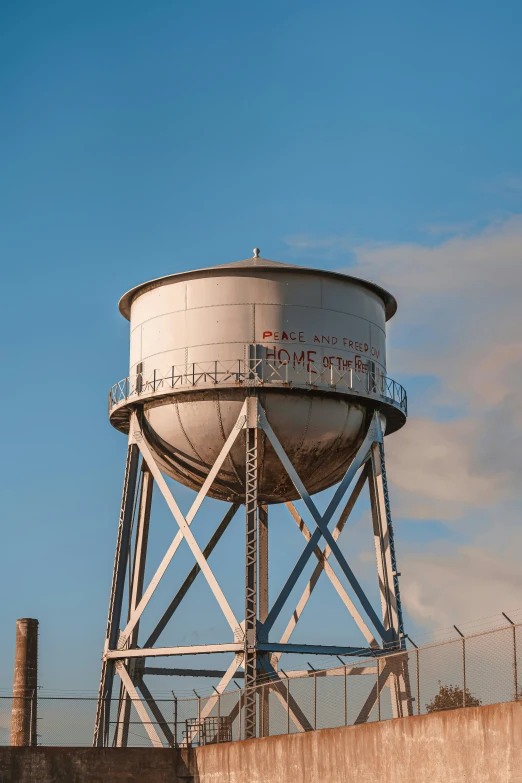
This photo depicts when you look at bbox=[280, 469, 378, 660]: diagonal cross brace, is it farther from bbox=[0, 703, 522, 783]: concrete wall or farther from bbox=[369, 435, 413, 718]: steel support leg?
bbox=[0, 703, 522, 783]: concrete wall

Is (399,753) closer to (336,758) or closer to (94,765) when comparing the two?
(336,758)

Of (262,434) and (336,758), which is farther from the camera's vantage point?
(262,434)

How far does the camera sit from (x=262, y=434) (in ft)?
106

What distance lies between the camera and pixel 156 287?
34.4 metres

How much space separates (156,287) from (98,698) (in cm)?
972

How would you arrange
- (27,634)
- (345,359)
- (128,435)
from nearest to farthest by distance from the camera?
(345,359), (128,435), (27,634)

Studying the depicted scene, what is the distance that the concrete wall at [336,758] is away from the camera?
19516 millimetres

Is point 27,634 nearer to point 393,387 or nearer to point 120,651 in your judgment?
point 120,651

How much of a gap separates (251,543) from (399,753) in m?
10.3

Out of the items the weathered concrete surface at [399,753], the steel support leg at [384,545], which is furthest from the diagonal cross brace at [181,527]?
the weathered concrete surface at [399,753]

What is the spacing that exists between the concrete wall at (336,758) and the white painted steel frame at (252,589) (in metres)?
1.07

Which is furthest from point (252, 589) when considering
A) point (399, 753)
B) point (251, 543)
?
point (399, 753)

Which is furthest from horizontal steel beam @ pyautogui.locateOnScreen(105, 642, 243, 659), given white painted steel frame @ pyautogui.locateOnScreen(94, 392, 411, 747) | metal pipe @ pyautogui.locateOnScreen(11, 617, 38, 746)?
metal pipe @ pyautogui.locateOnScreen(11, 617, 38, 746)

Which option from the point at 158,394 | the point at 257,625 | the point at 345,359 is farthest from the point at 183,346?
the point at 257,625
